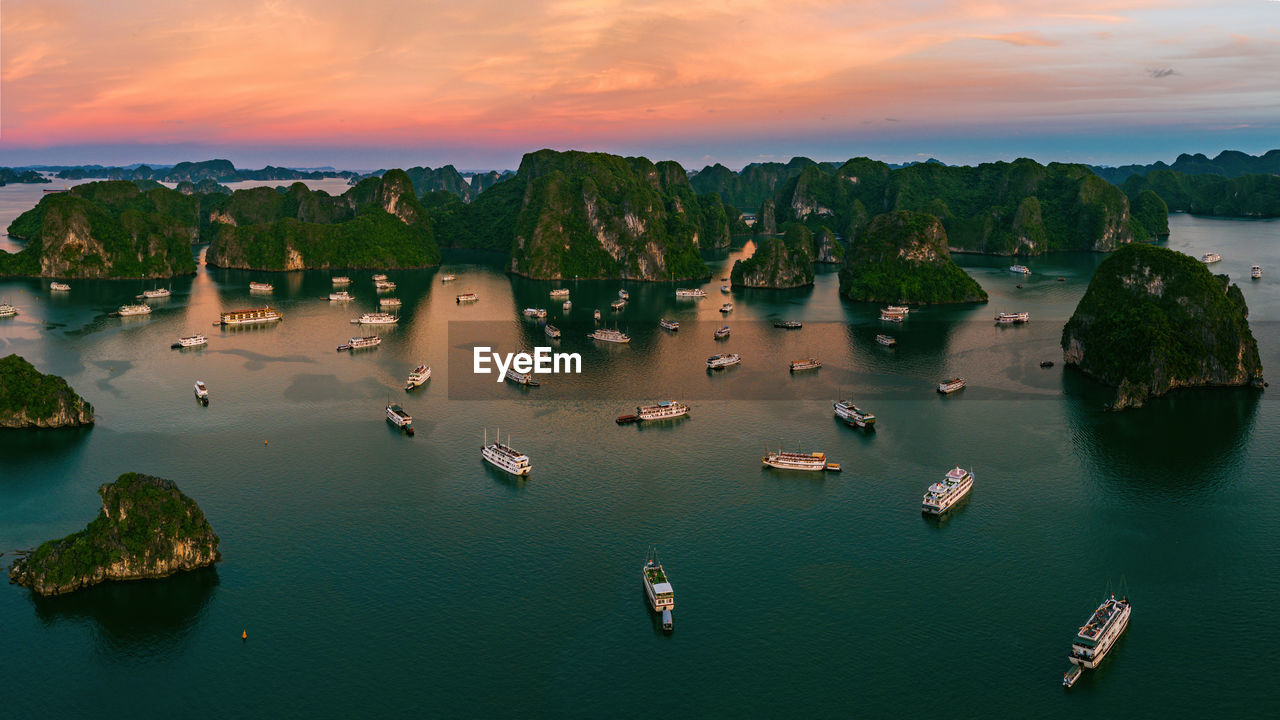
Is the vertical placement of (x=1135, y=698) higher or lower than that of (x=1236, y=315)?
lower

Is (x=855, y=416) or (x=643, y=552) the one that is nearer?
(x=643, y=552)

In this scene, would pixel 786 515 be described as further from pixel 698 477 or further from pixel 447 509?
pixel 447 509

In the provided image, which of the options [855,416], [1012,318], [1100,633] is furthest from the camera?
[1012,318]

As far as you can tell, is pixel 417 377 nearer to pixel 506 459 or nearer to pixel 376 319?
pixel 506 459

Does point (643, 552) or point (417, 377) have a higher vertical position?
point (417, 377)

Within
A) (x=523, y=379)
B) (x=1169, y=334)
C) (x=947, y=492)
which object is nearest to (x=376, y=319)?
(x=523, y=379)

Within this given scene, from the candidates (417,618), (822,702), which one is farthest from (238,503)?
(822,702)
